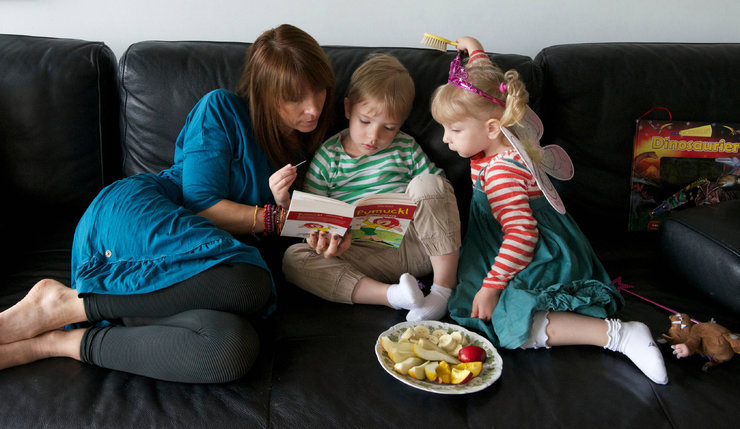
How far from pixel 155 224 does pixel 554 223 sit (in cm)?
103

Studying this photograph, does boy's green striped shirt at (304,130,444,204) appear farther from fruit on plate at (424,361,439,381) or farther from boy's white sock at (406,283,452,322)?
fruit on plate at (424,361,439,381)

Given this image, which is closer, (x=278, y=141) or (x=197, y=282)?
(x=197, y=282)

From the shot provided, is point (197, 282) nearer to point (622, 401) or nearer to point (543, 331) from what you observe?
point (543, 331)

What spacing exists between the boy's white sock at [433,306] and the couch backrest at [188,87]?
17.1 inches

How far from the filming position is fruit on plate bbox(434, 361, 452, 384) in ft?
3.95

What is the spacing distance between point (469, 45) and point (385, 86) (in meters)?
0.34

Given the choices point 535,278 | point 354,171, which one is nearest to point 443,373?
point 535,278

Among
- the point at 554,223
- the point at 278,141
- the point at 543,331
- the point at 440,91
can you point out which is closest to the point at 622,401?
the point at 543,331

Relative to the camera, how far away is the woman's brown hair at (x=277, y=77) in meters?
1.51

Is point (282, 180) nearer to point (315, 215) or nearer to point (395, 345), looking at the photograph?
point (315, 215)

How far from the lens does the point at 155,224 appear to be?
54.2 inches

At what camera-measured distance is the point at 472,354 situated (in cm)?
126

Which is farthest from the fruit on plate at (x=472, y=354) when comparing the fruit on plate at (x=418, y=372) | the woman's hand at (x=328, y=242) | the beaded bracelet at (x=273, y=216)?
the beaded bracelet at (x=273, y=216)

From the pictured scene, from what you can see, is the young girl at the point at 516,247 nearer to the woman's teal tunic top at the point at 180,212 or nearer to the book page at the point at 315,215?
the book page at the point at 315,215
